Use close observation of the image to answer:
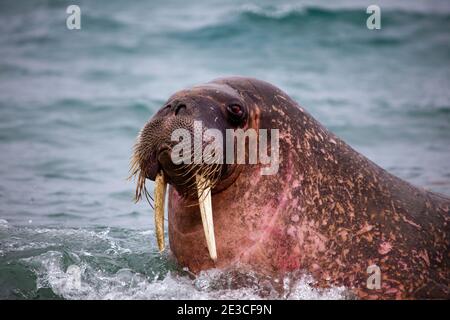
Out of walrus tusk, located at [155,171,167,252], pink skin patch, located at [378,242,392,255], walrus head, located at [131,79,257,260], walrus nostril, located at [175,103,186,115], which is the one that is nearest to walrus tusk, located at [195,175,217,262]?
walrus head, located at [131,79,257,260]

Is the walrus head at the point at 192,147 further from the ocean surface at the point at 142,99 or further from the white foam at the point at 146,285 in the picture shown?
the ocean surface at the point at 142,99

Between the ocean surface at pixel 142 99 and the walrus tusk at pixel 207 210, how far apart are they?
366 millimetres

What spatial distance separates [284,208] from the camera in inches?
250

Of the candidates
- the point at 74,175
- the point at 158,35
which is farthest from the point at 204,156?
the point at 158,35

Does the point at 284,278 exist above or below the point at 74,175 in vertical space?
above

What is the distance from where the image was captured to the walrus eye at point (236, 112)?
6234mm

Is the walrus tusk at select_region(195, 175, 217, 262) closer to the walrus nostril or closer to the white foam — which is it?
the white foam

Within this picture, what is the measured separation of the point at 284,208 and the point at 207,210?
648mm

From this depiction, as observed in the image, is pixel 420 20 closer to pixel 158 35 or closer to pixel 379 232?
pixel 158 35

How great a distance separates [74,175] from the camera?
12.5 meters

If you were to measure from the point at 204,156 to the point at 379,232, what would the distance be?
5.02 feet

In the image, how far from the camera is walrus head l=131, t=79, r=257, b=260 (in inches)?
233

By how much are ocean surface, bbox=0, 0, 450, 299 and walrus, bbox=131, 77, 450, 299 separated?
0.21 m

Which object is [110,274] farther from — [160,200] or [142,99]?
[142,99]
